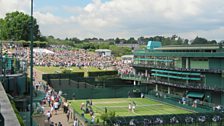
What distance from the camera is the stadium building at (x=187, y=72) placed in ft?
192

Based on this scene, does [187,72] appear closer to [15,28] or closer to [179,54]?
[179,54]

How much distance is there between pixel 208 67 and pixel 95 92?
699 inches

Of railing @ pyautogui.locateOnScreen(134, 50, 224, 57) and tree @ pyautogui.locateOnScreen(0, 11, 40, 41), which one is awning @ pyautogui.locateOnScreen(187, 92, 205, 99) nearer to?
railing @ pyautogui.locateOnScreen(134, 50, 224, 57)

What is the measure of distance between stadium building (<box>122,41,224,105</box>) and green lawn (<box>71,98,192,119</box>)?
7.59 meters

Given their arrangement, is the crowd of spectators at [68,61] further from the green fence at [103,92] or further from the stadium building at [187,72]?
the green fence at [103,92]

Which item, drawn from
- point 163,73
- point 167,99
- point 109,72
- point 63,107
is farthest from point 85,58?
point 63,107

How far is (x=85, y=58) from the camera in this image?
102562mm

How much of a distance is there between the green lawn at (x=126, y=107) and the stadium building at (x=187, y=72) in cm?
759

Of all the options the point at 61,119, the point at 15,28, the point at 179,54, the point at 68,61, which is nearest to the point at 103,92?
the point at 179,54

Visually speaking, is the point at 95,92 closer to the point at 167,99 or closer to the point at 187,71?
the point at 167,99

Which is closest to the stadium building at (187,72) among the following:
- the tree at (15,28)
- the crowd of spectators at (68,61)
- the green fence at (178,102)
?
the green fence at (178,102)

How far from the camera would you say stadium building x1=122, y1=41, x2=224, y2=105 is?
58656mm

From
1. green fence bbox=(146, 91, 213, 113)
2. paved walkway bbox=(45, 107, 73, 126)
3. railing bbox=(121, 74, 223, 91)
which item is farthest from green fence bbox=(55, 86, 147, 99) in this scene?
paved walkway bbox=(45, 107, 73, 126)

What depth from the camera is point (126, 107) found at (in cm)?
5312
